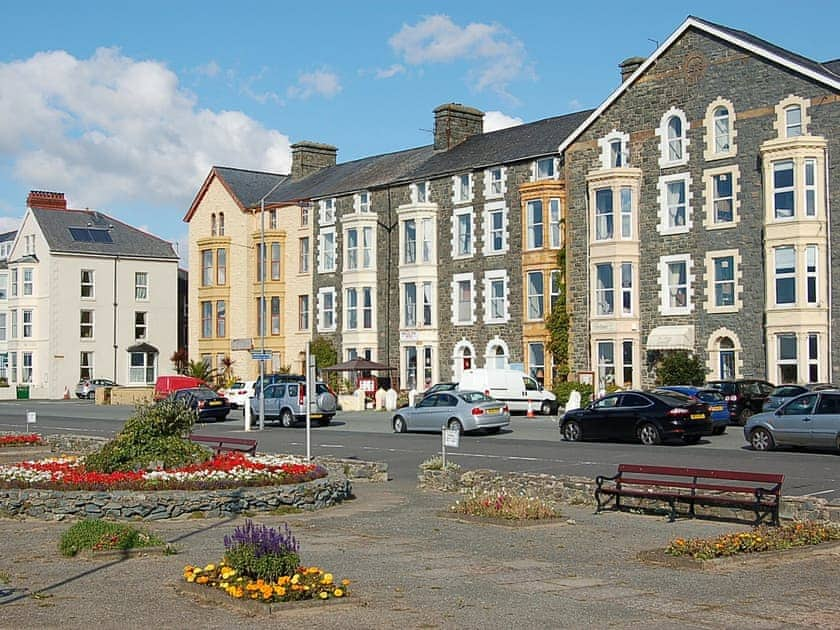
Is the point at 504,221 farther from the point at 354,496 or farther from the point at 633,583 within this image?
the point at 633,583

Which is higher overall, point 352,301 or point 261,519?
point 352,301

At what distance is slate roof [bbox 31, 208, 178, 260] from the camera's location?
3187 inches

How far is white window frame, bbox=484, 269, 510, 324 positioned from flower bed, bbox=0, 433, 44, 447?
2475 cm

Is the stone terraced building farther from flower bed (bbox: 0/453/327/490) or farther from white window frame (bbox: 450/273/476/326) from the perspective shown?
flower bed (bbox: 0/453/327/490)

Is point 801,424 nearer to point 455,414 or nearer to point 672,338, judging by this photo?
point 455,414

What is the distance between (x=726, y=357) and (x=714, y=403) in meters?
9.39

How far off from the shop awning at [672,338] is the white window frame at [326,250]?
2264 cm

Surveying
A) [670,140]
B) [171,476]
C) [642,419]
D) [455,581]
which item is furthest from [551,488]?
[670,140]

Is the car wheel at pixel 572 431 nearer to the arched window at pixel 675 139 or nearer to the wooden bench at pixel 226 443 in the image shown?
the wooden bench at pixel 226 443

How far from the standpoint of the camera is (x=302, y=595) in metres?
10.2

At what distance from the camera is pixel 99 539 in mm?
13328

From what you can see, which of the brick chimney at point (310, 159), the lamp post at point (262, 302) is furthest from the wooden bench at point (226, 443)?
the brick chimney at point (310, 159)

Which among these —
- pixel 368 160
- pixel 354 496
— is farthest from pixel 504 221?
pixel 354 496

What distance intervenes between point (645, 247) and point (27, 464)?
30.3 m
